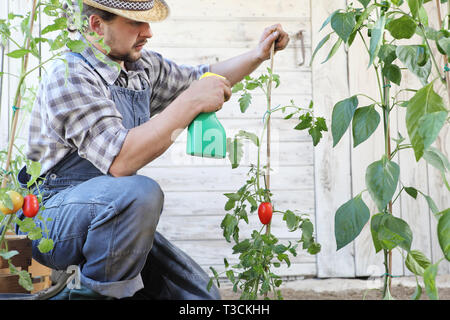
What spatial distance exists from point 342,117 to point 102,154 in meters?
0.57

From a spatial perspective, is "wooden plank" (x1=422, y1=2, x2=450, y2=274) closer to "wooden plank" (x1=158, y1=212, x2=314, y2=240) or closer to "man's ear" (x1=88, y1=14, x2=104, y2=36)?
"wooden plank" (x1=158, y1=212, x2=314, y2=240)

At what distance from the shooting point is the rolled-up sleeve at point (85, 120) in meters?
1.25

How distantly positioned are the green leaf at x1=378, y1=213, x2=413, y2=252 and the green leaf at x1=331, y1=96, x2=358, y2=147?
0.59 feet

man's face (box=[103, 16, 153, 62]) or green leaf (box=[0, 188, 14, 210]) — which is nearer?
green leaf (box=[0, 188, 14, 210])

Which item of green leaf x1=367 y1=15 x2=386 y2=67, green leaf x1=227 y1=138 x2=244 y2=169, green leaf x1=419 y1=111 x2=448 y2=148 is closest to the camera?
green leaf x1=419 y1=111 x2=448 y2=148

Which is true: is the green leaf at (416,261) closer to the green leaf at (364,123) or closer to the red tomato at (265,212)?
the green leaf at (364,123)

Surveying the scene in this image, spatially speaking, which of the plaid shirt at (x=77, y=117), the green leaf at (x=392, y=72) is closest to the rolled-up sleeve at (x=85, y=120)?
the plaid shirt at (x=77, y=117)

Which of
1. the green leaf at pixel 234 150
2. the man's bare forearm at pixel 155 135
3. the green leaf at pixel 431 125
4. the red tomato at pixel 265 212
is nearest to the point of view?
the green leaf at pixel 431 125

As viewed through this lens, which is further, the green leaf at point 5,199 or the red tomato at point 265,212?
the red tomato at point 265,212

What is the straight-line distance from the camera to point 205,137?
126 cm

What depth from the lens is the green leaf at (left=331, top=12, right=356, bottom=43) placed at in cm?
99

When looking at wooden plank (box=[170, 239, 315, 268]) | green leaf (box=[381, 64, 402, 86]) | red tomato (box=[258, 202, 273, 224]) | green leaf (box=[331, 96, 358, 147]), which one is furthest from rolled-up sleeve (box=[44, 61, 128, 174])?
wooden plank (box=[170, 239, 315, 268])

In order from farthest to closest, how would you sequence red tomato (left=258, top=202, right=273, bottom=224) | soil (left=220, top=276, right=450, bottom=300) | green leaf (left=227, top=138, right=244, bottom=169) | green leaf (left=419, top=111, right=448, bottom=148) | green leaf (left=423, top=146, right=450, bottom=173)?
soil (left=220, top=276, right=450, bottom=300), green leaf (left=227, top=138, right=244, bottom=169), red tomato (left=258, top=202, right=273, bottom=224), green leaf (left=423, top=146, right=450, bottom=173), green leaf (left=419, top=111, right=448, bottom=148)

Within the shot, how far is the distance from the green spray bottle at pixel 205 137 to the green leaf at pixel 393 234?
1.44ft
